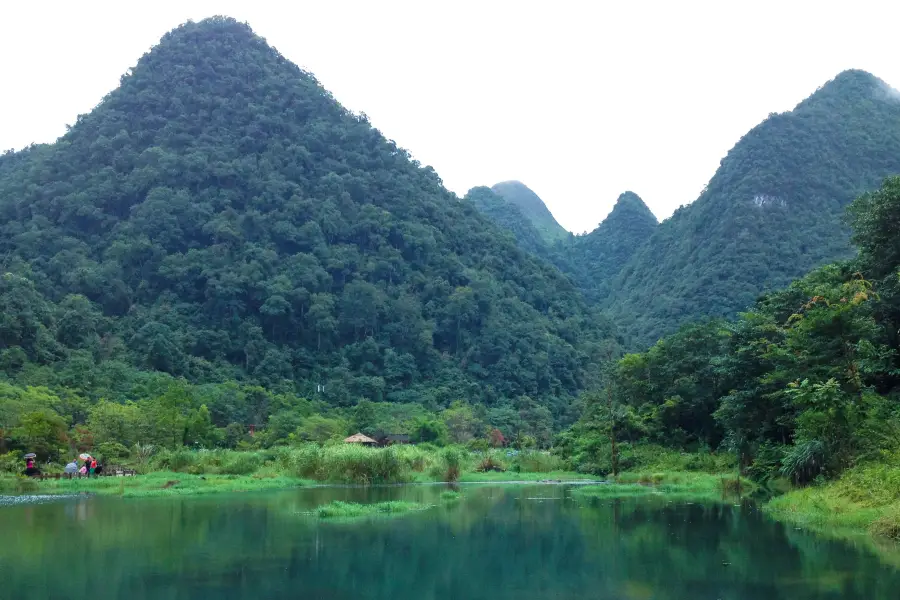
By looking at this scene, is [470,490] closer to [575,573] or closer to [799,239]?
[575,573]

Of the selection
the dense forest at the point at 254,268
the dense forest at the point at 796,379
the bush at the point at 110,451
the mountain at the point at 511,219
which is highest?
the mountain at the point at 511,219

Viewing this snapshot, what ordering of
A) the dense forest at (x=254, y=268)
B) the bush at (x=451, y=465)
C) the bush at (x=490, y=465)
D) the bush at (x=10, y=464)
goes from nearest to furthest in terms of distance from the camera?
the bush at (x=10, y=464) → the bush at (x=451, y=465) → the bush at (x=490, y=465) → the dense forest at (x=254, y=268)

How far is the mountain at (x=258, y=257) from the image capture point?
64500 mm

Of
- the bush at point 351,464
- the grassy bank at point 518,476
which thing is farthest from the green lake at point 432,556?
the grassy bank at point 518,476

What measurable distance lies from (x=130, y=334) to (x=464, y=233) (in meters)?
40.9

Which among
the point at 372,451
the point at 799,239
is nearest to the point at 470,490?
the point at 372,451

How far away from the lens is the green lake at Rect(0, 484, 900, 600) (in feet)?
40.7

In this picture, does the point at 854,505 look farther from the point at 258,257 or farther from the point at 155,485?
the point at 258,257

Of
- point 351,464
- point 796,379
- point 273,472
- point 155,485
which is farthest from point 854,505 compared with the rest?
point 273,472

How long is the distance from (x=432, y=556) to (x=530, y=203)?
168688 mm

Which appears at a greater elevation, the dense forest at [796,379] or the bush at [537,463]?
the dense forest at [796,379]

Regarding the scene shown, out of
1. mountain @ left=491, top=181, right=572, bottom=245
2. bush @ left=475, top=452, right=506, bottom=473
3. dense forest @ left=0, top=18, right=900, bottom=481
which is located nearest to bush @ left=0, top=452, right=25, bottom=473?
dense forest @ left=0, top=18, right=900, bottom=481

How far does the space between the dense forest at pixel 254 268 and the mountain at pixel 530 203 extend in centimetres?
7560

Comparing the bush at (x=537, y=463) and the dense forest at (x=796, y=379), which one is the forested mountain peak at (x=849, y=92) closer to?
the dense forest at (x=796, y=379)
